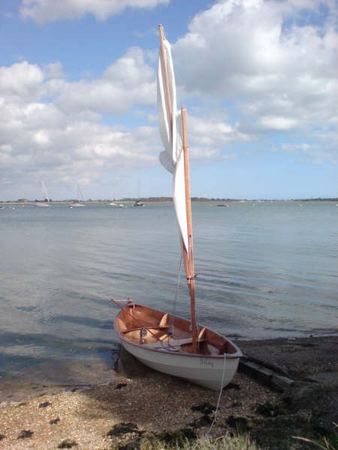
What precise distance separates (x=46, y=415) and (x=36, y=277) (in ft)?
65.6

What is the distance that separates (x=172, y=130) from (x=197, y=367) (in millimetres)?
5611

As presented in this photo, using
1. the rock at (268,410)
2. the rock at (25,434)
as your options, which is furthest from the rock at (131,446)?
the rock at (268,410)

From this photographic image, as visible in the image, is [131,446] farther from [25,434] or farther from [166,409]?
[25,434]

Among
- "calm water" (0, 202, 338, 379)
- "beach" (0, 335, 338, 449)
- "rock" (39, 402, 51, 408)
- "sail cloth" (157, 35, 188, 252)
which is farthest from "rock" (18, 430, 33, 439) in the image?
"sail cloth" (157, 35, 188, 252)

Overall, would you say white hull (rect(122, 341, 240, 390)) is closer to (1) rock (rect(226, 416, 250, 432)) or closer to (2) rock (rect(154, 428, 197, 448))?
(1) rock (rect(226, 416, 250, 432))

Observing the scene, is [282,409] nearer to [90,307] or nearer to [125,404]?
[125,404]

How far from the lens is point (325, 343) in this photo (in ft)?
46.7

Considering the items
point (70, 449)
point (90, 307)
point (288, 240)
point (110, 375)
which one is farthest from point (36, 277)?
point (288, 240)

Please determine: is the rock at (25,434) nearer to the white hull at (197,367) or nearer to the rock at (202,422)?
the rock at (202,422)

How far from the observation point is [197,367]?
1034cm

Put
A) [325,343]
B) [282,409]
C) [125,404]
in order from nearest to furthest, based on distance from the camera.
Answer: [282,409]
[125,404]
[325,343]

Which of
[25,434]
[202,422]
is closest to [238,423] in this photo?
[202,422]

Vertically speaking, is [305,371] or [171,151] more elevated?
[171,151]

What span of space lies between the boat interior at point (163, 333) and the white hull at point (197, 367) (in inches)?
15.8
